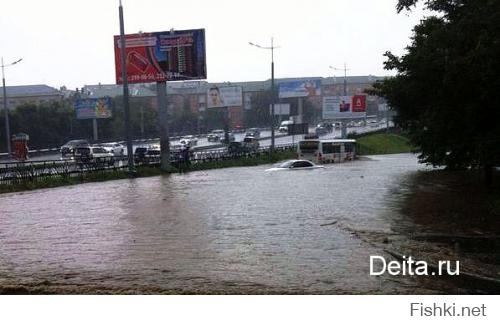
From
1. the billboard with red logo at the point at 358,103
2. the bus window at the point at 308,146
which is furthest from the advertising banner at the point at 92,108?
the billboard with red logo at the point at 358,103

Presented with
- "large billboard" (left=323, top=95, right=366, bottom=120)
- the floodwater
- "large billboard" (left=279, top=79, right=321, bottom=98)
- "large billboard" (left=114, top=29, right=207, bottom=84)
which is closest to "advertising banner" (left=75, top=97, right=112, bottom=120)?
"large billboard" (left=114, top=29, right=207, bottom=84)

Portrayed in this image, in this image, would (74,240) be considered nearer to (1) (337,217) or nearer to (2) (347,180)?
(1) (337,217)

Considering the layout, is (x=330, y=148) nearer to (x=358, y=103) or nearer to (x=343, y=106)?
(x=343, y=106)

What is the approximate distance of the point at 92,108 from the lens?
49.7m

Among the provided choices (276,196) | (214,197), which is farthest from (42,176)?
(276,196)

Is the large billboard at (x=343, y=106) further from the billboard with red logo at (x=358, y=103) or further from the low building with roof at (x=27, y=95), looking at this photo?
the low building with roof at (x=27, y=95)

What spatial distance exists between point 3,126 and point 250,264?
38.9m

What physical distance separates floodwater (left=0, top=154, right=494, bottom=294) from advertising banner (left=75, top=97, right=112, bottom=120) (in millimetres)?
30469

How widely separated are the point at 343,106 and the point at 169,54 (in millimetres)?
33157

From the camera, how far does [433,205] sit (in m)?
15.0

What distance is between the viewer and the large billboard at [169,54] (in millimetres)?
32188

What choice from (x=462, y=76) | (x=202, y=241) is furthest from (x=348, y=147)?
(x=202, y=241)

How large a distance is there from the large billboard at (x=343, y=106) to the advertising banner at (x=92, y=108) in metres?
23.8

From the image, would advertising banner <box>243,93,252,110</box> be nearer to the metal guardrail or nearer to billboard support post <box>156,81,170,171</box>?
the metal guardrail
